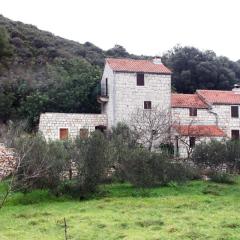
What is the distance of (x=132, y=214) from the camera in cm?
2275

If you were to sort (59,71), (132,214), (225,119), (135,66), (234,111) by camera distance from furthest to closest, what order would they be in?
1. (59,71)
2. (234,111)
3. (225,119)
4. (135,66)
5. (132,214)

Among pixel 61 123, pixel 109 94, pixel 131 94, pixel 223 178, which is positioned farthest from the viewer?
pixel 109 94

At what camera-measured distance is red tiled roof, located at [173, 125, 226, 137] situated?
42031 mm

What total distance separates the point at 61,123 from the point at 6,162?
9243 millimetres

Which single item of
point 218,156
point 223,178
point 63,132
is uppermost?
point 63,132

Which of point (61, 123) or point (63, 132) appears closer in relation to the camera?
point (61, 123)

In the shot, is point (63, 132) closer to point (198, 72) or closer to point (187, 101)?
point (187, 101)

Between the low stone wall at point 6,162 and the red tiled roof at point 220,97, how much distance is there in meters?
19.6

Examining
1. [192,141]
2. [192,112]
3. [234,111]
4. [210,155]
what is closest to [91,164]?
[210,155]

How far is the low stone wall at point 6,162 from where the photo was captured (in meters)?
33.4

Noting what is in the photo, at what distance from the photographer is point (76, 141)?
3128 centimetres

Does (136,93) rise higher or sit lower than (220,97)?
higher

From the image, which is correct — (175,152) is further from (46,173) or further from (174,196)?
(46,173)

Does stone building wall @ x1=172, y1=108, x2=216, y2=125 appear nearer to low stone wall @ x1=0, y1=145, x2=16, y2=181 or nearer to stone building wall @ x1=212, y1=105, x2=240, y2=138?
stone building wall @ x1=212, y1=105, x2=240, y2=138
